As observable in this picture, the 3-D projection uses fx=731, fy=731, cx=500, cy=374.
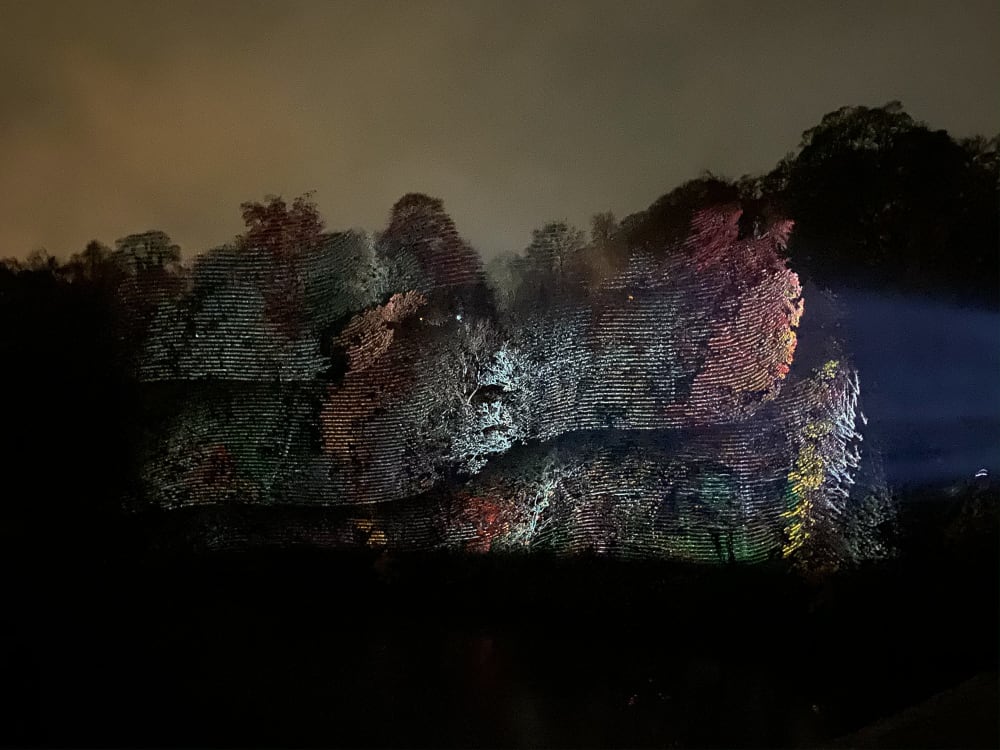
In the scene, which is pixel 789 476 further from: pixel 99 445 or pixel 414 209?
pixel 99 445

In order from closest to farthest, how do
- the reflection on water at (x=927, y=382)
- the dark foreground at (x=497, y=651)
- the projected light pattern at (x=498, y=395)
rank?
the dark foreground at (x=497, y=651), the reflection on water at (x=927, y=382), the projected light pattern at (x=498, y=395)

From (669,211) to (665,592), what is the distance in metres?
1.43

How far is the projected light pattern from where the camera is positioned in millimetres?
2686

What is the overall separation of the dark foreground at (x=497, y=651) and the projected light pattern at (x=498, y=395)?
Answer: 0.17 metres

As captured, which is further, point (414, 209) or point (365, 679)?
point (414, 209)

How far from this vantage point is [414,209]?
9.07 feet

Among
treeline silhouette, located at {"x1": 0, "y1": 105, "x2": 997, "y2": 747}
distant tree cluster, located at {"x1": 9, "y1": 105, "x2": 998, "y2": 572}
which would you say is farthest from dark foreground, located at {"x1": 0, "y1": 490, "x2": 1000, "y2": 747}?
distant tree cluster, located at {"x1": 9, "y1": 105, "x2": 998, "y2": 572}

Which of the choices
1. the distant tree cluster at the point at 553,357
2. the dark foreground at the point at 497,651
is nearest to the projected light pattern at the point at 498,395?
the distant tree cluster at the point at 553,357

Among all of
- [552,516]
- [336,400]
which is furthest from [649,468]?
[336,400]

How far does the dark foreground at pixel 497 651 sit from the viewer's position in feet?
7.12

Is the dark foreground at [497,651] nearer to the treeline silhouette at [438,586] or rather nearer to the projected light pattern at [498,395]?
Answer: the treeline silhouette at [438,586]

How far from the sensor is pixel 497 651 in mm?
2684

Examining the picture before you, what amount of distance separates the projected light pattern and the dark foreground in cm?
17

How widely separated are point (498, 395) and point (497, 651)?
952 millimetres
